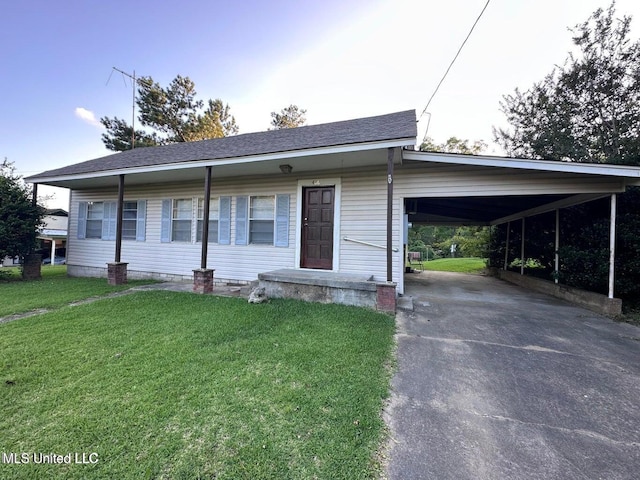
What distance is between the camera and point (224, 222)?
7.11m

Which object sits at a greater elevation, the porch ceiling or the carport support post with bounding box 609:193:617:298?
the porch ceiling

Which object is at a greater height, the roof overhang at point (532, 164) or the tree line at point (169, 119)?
the tree line at point (169, 119)

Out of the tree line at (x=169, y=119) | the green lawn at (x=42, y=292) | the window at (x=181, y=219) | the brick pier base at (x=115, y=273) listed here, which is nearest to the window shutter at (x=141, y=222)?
the window at (x=181, y=219)

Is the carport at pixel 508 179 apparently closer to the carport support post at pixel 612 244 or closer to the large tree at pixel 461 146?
the carport support post at pixel 612 244

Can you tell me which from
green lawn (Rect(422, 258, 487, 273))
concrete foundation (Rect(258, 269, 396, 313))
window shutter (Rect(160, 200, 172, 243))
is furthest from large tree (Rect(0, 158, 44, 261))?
green lawn (Rect(422, 258, 487, 273))

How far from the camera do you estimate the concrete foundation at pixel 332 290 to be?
4.50m

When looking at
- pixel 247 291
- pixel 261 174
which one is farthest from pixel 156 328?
pixel 261 174

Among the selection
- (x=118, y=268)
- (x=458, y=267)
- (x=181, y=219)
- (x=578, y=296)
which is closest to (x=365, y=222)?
(x=578, y=296)

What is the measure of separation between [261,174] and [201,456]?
604 cm

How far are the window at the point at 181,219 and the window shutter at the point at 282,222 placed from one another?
2.76 meters

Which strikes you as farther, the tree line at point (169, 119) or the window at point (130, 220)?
the tree line at point (169, 119)

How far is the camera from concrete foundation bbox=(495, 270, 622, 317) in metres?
4.83

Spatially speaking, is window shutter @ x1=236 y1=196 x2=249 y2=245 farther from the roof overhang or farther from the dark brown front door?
the roof overhang

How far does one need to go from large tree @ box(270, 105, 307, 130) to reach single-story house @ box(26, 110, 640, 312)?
12.6m
